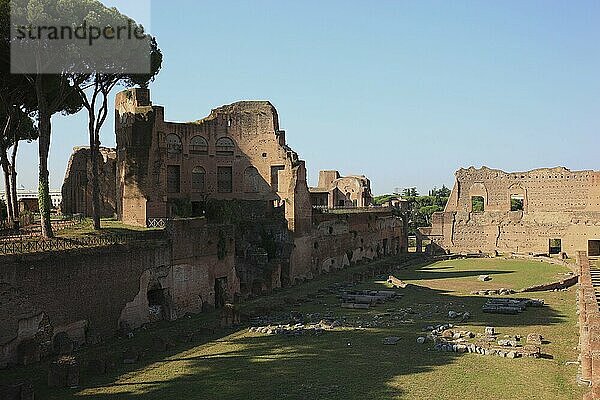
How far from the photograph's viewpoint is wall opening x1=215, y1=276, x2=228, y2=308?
72.6ft

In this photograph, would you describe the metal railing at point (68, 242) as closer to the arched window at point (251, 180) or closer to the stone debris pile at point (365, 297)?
the stone debris pile at point (365, 297)

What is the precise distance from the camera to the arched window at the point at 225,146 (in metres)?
30.7

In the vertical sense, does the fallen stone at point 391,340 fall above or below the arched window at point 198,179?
below

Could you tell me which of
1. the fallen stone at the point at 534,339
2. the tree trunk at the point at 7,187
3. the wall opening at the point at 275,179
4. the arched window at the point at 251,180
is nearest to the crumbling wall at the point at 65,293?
the tree trunk at the point at 7,187

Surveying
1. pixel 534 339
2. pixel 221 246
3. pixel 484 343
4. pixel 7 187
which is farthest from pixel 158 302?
pixel 534 339

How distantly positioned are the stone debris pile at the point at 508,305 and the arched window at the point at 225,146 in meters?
14.4

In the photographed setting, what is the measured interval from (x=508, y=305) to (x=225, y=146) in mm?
15741

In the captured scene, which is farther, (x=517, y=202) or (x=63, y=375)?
(x=517, y=202)

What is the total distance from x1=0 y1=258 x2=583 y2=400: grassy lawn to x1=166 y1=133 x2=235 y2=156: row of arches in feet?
34.6

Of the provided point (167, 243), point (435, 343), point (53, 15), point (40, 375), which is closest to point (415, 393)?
point (435, 343)

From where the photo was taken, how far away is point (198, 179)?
98.3 ft

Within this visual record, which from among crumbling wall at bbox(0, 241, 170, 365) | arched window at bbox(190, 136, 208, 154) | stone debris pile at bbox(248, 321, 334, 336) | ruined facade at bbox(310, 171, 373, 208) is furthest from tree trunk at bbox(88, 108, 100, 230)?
ruined facade at bbox(310, 171, 373, 208)

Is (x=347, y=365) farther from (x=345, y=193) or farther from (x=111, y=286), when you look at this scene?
(x=345, y=193)

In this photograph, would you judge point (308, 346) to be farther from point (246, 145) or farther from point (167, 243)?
point (246, 145)
